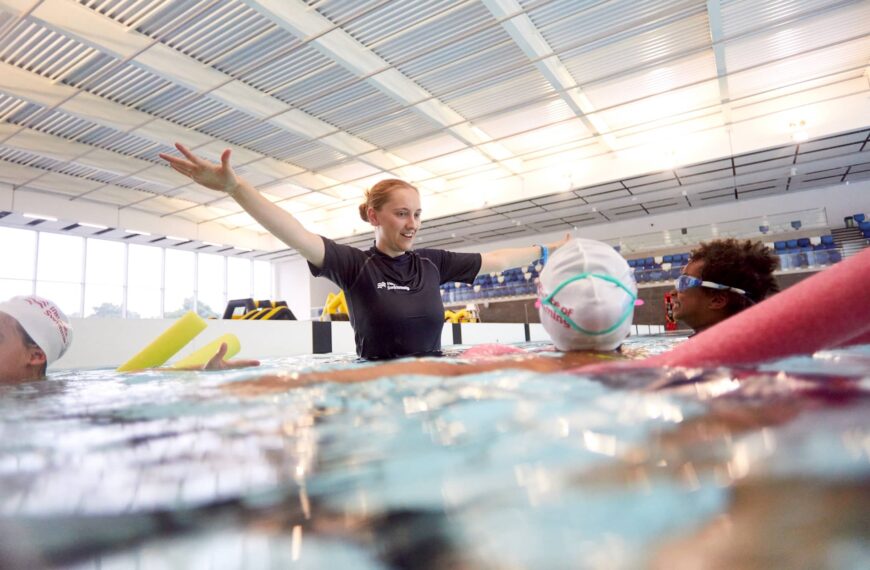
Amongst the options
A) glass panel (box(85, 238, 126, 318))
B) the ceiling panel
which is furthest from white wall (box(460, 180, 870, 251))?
glass panel (box(85, 238, 126, 318))

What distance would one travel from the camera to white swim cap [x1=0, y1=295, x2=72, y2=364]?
2336mm

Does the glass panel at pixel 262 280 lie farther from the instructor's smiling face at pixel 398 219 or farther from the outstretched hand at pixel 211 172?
the outstretched hand at pixel 211 172

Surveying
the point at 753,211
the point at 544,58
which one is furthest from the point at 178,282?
the point at 753,211

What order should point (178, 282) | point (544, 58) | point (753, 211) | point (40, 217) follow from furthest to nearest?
1. point (178, 282)
2. point (753, 211)
3. point (40, 217)
4. point (544, 58)

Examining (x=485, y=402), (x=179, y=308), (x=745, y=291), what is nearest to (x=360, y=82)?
(x=745, y=291)

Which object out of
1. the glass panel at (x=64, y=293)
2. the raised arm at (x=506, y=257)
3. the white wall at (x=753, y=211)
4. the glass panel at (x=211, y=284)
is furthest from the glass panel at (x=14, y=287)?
the white wall at (x=753, y=211)

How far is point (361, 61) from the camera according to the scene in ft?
23.2

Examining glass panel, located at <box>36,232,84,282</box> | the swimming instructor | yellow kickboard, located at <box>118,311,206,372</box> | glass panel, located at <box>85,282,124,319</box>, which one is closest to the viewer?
the swimming instructor

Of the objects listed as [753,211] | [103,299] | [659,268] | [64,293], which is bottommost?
[659,268]

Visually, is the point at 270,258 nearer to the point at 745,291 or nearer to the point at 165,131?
the point at 165,131

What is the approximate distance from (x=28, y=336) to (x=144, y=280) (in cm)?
1542

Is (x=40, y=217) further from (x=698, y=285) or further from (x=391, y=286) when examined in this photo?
(x=698, y=285)

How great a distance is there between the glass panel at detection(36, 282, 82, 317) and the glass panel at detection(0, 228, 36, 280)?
0.35 meters

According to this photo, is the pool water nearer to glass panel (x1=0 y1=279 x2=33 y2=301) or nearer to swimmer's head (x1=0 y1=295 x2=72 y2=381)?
swimmer's head (x1=0 y1=295 x2=72 y2=381)
